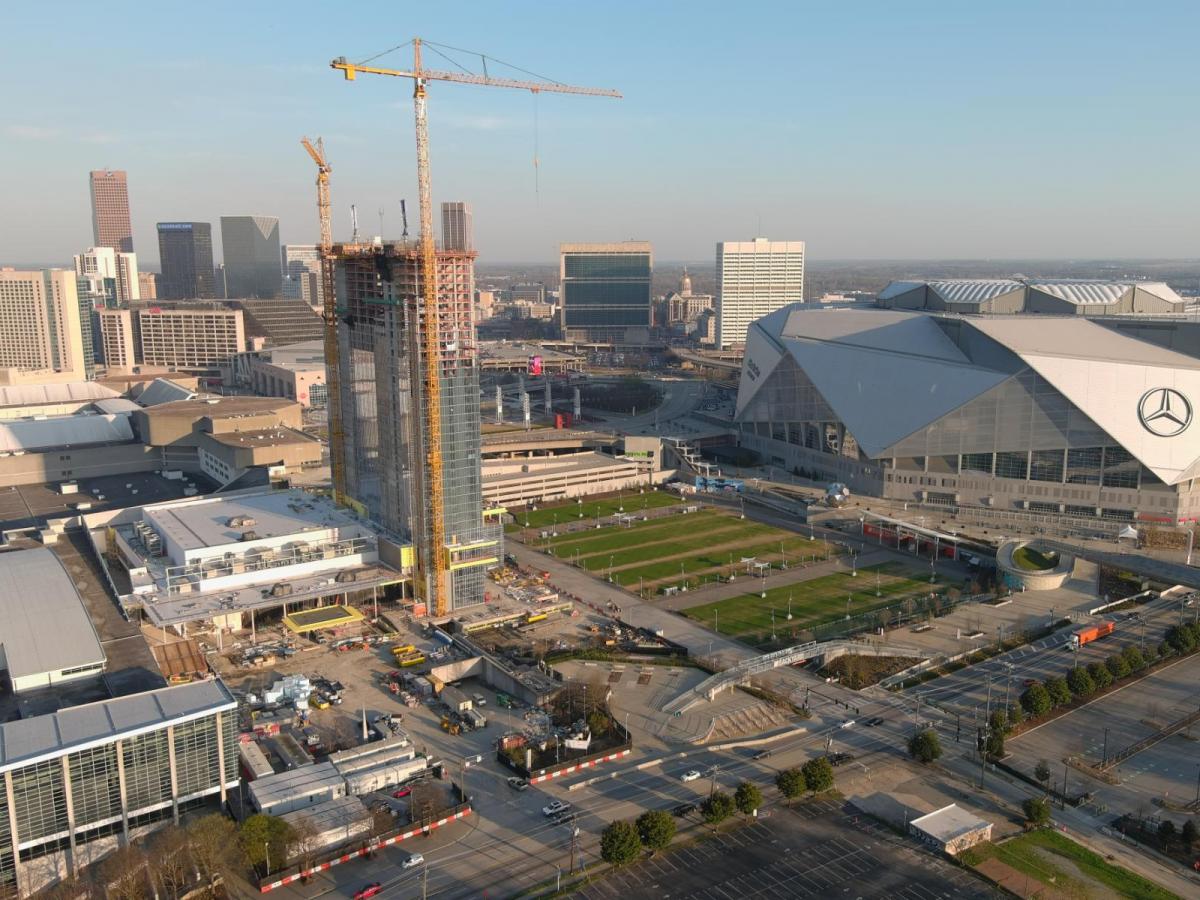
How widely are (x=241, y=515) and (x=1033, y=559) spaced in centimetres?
4988

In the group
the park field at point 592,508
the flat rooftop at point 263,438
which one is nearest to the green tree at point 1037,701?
the park field at point 592,508

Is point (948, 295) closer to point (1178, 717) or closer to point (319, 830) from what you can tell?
point (1178, 717)

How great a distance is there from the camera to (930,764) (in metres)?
37.6

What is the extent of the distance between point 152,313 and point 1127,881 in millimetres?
151688

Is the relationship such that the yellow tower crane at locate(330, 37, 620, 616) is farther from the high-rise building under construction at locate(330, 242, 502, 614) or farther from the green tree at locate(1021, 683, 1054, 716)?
the green tree at locate(1021, 683, 1054, 716)

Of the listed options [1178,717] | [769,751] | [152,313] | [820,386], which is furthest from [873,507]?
[152,313]

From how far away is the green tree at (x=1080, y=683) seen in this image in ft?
138

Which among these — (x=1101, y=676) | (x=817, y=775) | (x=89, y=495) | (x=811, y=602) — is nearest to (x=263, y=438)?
(x=89, y=495)

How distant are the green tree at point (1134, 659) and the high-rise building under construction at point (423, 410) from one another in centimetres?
3269

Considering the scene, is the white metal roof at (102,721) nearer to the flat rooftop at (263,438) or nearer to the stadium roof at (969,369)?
the flat rooftop at (263,438)

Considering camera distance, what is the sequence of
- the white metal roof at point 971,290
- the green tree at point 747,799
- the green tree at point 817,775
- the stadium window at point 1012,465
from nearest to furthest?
the green tree at point 747,799
the green tree at point 817,775
the stadium window at point 1012,465
the white metal roof at point 971,290

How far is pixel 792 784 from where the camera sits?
34.1 m

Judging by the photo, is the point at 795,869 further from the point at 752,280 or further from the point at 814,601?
the point at 752,280

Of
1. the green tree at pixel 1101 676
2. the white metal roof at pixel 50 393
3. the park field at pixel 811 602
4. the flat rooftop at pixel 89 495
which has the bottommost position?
the park field at pixel 811 602
